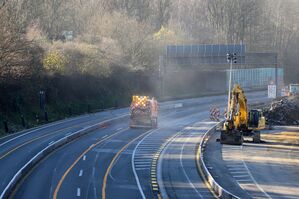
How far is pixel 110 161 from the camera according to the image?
3769 centimetres

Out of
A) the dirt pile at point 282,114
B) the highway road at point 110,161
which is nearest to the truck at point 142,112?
the highway road at point 110,161

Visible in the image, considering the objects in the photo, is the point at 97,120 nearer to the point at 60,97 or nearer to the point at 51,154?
the point at 60,97

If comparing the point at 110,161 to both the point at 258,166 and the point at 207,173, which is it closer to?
the point at 207,173

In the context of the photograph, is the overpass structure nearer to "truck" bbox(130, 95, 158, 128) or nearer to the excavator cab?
"truck" bbox(130, 95, 158, 128)

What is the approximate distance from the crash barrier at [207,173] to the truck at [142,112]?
20.3 ft

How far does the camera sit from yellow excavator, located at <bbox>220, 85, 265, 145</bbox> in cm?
4419

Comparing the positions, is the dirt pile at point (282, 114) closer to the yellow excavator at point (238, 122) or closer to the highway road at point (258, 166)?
the highway road at point (258, 166)

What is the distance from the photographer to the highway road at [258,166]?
102ft

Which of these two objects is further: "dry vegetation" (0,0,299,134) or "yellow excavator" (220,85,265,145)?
"dry vegetation" (0,0,299,134)

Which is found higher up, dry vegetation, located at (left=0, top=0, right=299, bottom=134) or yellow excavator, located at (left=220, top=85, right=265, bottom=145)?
dry vegetation, located at (left=0, top=0, right=299, bottom=134)

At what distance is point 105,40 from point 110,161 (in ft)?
148

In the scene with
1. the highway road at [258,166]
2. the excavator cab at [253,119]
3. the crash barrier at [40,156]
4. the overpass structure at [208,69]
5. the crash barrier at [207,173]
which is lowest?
the highway road at [258,166]

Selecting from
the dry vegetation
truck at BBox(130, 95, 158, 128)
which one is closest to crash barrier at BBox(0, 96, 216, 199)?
truck at BBox(130, 95, 158, 128)

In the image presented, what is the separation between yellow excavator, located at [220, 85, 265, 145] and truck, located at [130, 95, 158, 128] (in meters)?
9.30
